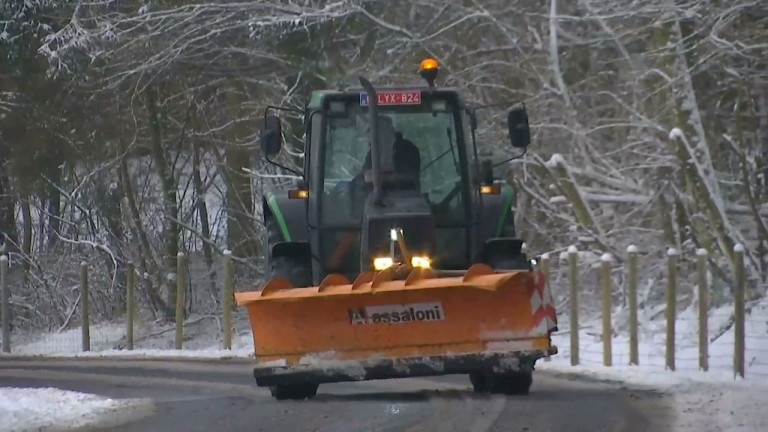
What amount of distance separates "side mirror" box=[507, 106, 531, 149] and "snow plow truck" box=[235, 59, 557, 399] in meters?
0.01

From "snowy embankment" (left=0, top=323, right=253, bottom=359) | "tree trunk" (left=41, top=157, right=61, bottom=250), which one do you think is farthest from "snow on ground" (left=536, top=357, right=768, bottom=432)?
"tree trunk" (left=41, top=157, right=61, bottom=250)

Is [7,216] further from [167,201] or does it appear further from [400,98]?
[400,98]

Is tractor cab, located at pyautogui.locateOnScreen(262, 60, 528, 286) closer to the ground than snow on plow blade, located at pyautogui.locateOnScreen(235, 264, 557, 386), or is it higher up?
higher up

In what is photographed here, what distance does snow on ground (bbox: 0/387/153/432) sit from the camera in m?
9.27

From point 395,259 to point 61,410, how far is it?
2.70 meters

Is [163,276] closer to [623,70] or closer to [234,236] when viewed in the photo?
[234,236]

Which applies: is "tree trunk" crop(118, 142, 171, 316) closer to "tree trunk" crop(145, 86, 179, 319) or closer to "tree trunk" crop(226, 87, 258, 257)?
"tree trunk" crop(145, 86, 179, 319)

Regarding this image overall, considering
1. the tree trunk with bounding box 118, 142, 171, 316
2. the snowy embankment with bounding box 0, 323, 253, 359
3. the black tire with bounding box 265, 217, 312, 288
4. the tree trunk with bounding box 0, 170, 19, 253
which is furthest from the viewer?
the tree trunk with bounding box 0, 170, 19, 253

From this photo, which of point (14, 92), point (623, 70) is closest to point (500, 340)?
point (623, 70)

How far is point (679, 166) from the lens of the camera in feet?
52.3

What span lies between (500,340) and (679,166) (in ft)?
23.5

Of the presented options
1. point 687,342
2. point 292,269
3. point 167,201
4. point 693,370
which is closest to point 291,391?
point 292,269

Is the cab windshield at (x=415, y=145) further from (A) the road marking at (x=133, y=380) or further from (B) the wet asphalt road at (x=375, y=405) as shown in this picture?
(A) the road marking at (x=133, y=380)

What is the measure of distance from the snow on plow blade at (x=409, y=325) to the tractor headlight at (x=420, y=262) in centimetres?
44
